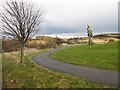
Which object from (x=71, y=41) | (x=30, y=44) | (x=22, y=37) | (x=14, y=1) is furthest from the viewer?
(x=71, y=41)

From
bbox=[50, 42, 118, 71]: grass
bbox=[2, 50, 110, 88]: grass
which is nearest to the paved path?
bbox=[2, 50, 110, 88]: grass

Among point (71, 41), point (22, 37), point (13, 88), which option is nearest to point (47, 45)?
point (71, 41)

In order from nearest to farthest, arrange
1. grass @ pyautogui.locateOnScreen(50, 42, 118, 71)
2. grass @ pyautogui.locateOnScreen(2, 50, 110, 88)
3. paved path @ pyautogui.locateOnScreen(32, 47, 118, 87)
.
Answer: grass @ pyautogui.locateOnScreen(2, 50, 110, 88) < paved path @ pyautogui.locateOnScreen(32, 47, 118, 87) < grass @ pyautogui.locateOnScreen(50, 42, 118, 71)

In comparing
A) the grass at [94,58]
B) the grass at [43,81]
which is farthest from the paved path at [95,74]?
the grass at [94,58]

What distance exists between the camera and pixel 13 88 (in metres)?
5.27

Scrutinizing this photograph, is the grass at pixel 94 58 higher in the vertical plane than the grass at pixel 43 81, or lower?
higher

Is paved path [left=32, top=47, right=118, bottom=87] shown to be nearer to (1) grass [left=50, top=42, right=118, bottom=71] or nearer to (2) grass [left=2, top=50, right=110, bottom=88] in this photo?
(2) grass [left=2, top=50, right=110, bottom=88]

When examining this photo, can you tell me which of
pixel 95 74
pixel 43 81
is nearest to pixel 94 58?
pixel 95 74

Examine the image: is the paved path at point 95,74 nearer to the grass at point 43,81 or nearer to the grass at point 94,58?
the grass at point 43,81

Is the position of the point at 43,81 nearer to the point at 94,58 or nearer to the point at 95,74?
the point at 95,74

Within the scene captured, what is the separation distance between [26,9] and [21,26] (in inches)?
89.3

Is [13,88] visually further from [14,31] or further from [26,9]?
[26,9]

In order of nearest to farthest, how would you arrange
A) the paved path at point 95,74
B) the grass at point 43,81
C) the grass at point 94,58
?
the grass at point 43,81 → the paved path at point 95,74 → the grass at point 94,58

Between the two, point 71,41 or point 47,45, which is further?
point 71,41
